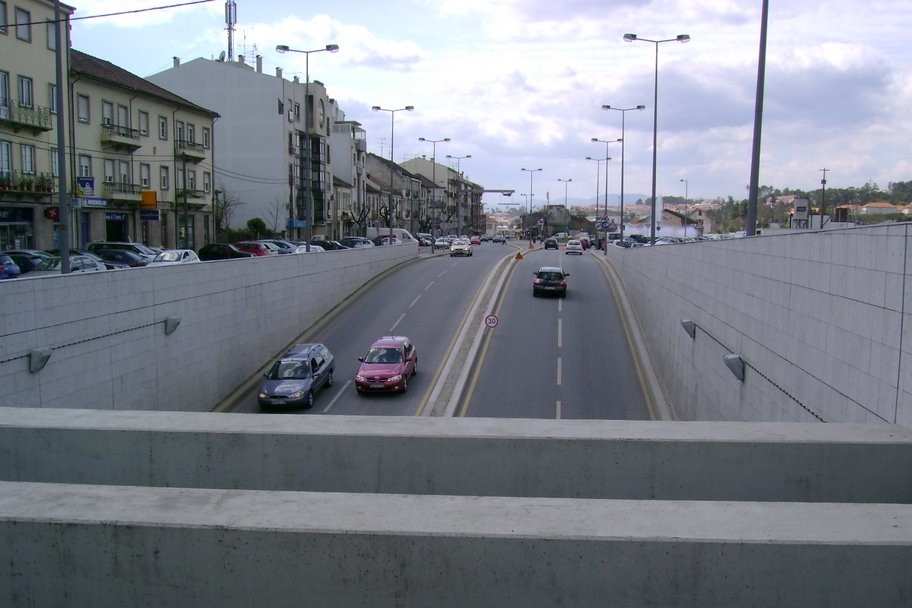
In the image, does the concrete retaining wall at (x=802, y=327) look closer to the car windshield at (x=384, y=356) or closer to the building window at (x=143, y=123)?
the car windshield at (x=384, y=356)

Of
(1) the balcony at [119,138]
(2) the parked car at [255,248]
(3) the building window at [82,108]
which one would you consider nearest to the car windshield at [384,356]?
(2) the parked car at [255,248]

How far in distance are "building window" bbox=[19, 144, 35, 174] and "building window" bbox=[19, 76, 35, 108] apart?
2.03 meters

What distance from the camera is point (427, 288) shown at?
141ft

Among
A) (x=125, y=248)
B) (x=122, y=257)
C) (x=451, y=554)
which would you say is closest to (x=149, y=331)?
(x=122, y=257)

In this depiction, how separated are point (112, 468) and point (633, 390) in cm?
2028

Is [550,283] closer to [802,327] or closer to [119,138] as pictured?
[119,138]

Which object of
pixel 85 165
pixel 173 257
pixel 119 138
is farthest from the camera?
pixel 119 138

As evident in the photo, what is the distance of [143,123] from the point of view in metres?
48.8

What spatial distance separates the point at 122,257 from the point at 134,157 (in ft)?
54.0

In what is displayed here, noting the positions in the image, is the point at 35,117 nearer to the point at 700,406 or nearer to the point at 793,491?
the point at 700,406

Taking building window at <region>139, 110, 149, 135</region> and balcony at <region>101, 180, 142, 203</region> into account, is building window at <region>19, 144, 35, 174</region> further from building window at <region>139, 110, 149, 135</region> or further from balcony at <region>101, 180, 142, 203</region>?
building window at <region>139, 110, 149, 135</region>

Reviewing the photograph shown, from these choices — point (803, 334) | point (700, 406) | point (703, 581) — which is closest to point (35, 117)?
point (700, 406)

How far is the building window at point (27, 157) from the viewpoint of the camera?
38.5m

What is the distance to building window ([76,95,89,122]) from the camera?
139 ft
